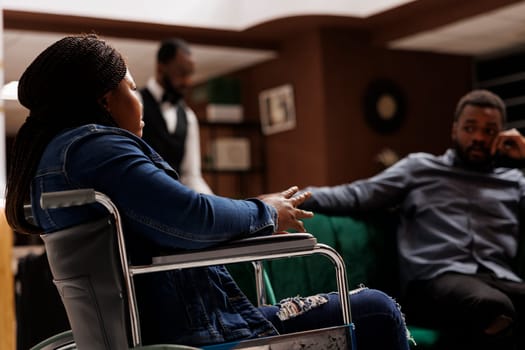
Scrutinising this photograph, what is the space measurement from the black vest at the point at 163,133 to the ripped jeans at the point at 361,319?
1947mm

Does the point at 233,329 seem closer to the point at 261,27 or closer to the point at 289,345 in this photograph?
the point at 289,345

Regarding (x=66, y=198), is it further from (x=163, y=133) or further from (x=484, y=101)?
(x=163, y=133)

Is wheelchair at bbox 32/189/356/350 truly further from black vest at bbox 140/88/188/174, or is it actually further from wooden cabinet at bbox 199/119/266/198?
wooden cabinet at bbox 199/119/266/198

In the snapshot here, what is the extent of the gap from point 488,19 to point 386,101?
4.56 ft

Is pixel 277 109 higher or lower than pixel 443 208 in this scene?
higher

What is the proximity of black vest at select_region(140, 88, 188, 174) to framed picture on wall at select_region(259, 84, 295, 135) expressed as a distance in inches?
162

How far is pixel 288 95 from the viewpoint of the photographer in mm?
7785

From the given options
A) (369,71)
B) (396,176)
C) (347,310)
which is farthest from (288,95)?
(347,310)

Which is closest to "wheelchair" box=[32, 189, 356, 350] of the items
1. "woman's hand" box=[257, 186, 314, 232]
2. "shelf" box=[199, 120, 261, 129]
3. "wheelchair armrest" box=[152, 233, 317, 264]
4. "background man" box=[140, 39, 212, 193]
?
"wheelchair armrest" box=[152, 233, 317, 264]

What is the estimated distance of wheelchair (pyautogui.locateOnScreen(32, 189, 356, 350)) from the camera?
143 centimetres

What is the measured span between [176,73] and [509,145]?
1.57 meters

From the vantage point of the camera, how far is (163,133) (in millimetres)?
3607

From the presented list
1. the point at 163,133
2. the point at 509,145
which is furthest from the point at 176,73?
the point at 509,145

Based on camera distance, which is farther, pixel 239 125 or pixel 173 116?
pixel 239 125
